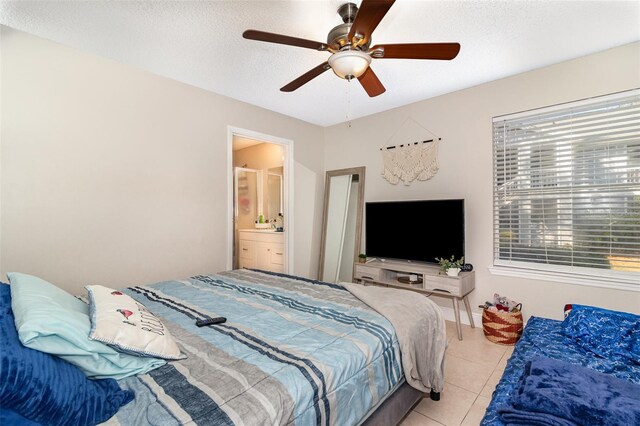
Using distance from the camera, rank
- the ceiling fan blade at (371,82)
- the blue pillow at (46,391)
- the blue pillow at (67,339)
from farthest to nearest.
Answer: the ceiling fan blade at (371,82) → the blue pillow at (67,339) → the blue pillow at (46,391)

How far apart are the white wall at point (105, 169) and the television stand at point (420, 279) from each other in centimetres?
175

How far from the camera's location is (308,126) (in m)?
4.48

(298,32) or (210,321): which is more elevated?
(298,32)

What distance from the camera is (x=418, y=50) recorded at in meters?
1.86

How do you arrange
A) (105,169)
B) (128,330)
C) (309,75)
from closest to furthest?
1. (128,330)
2. (309,75)
3. (105,169)

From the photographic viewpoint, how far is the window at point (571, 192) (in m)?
2.52

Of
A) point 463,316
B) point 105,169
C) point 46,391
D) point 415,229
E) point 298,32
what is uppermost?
point 298,32

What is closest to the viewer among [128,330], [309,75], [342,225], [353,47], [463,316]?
[128,330]

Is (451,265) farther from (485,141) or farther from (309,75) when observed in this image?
(309,75)

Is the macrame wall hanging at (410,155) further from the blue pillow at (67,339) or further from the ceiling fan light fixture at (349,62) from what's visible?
the blue pillow at (67,339)

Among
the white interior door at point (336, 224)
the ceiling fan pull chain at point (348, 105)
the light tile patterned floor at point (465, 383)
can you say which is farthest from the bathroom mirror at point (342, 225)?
the light tile patterned floor at point (465, 383)

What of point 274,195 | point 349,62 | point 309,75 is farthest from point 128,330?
point 274,195

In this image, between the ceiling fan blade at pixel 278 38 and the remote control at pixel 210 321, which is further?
the ceiling fan blade at pixel 278 38

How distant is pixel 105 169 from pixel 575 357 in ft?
12.1
